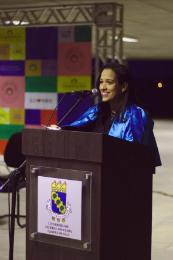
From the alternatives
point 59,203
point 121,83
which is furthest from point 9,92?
point 59,203

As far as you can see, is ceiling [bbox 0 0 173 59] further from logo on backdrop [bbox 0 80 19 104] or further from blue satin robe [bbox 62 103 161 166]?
blue satin robe [bbox 62 103 161 166]

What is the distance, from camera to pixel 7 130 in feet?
20.8

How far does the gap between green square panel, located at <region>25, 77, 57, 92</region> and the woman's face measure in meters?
3.90

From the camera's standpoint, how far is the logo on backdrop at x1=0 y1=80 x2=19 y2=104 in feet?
20.6

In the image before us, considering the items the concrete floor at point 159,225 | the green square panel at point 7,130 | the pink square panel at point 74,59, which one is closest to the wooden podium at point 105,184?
A: the concrete floor at point 159,225

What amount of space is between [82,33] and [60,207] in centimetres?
435

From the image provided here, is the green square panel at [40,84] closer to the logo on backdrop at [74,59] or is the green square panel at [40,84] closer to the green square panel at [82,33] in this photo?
the logo on backdrop at [74,59]

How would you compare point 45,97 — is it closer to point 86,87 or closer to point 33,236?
point 86,87

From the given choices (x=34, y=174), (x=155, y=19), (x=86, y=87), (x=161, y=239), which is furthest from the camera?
Answer: (x=155, y=19)

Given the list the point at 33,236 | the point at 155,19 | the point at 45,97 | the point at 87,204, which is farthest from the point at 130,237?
the point at 155,19

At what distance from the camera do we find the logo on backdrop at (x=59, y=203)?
5.92 ft

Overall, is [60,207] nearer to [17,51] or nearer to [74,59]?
[74,59]

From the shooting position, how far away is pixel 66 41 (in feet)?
19.4

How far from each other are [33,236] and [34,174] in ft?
0.93
